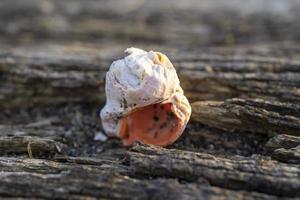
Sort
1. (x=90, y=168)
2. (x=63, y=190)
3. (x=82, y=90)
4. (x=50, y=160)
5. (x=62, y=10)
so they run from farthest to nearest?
(x=62, y=10)
(x=82, y=90)
(x=50, y=160)
(x=90, y=168)
(x=63, y=190)

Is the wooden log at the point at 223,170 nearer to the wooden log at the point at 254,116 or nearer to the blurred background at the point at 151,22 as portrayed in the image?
the wooden log at the point at 254,116

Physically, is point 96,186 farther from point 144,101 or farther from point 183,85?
point 183,85

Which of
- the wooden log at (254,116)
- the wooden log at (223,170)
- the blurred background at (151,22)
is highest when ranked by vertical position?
the blurred background at (151,22)

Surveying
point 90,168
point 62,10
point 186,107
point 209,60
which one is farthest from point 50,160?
point 62,10

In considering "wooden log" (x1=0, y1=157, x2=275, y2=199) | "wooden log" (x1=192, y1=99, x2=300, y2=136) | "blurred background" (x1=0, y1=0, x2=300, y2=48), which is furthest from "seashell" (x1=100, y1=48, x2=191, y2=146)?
"blurred background" (x1=0, y1=0, x2=300, y2=48)

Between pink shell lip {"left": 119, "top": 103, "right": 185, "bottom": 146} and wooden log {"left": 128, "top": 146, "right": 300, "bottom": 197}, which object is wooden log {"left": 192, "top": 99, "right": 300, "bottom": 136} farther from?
wooden log {"left": 128, "top": 146, "right": 300, "bottom": 197}

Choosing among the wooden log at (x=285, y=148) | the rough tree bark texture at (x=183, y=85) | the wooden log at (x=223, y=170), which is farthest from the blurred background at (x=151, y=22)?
the wooden log at (x=223, y=170)

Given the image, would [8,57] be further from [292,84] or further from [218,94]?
[292,84]

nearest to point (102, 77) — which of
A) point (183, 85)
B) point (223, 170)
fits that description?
point (183, 85)
